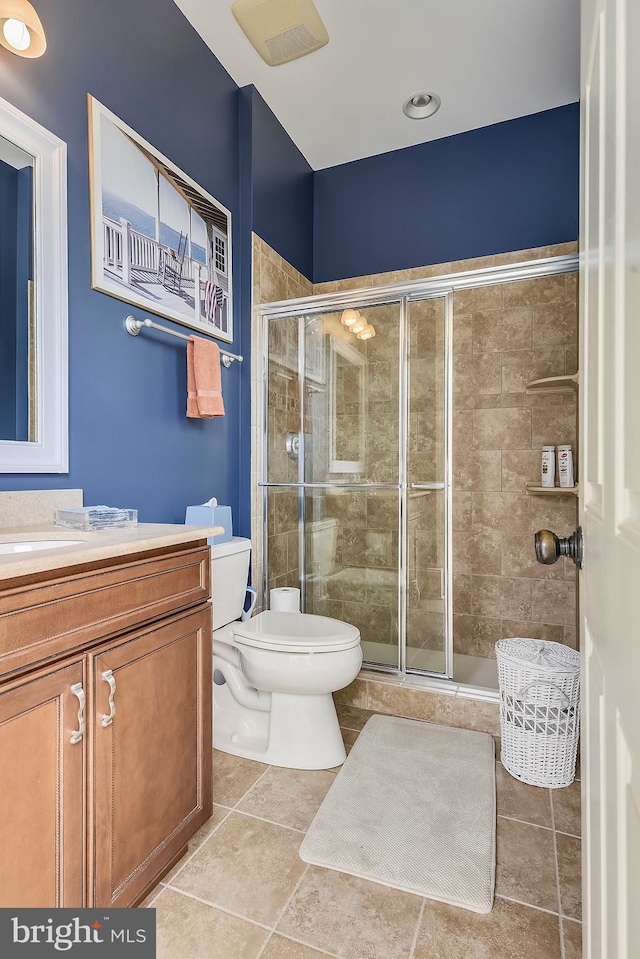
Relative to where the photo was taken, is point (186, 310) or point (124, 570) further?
point (186, 310)

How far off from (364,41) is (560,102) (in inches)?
44.3

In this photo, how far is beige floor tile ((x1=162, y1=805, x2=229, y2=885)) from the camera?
54.0 inches

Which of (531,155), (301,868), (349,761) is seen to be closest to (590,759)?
(301,868)

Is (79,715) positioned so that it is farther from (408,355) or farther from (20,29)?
(408,355)

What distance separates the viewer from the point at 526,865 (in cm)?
143

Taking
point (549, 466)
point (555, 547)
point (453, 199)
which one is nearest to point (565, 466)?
point (549, 466)

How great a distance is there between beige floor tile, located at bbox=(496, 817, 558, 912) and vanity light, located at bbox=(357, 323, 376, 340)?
1956mm

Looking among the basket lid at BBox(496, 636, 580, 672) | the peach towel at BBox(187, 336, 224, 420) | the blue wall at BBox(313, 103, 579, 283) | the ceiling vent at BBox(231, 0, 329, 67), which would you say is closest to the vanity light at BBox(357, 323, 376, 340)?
the peach towel at BBox(187, 336, 224, 420)

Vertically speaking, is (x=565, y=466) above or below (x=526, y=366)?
below

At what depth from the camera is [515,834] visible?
1556 mm

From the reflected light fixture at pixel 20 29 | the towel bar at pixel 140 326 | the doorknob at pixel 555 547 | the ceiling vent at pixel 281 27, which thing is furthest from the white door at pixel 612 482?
the ceiling vent at pixel 281 27

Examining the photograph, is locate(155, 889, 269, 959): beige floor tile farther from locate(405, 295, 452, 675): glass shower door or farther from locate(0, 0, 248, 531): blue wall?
locate(405, 295, 452, 675): glass shower door

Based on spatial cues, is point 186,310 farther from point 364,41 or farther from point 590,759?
point 590,759

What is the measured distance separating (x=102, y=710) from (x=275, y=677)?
88 centimetres
